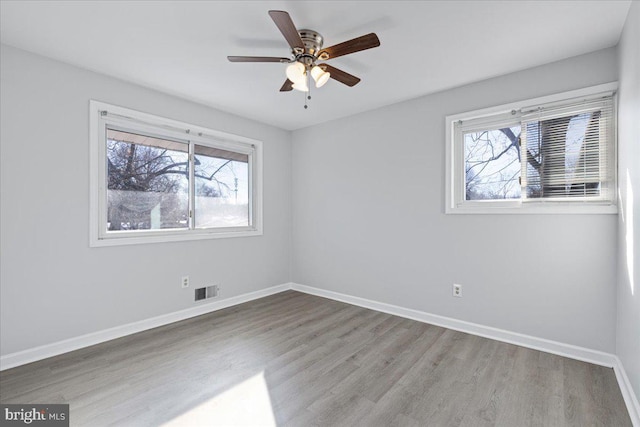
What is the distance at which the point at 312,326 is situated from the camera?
311 centimetres

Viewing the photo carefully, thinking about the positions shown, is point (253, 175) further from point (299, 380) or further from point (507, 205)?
point (507, 205)

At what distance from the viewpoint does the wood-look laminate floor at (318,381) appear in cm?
174

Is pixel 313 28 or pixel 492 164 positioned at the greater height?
pixel 313 28

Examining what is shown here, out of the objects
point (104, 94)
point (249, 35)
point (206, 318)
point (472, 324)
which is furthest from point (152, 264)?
point (472, 324)

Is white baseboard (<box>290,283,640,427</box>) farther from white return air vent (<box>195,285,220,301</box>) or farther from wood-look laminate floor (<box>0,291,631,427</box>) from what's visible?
white return air vent (<box>195,285,220,301</box>)

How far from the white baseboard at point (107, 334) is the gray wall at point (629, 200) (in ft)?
12.0

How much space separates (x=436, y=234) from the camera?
3.17 m

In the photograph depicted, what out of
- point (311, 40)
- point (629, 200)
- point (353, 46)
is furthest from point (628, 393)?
point (311, 40)

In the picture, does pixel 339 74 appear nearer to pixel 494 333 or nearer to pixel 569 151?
pixel 569 151

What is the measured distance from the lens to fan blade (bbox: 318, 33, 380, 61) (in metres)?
1.75

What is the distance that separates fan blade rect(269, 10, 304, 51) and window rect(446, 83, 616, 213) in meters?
1.95

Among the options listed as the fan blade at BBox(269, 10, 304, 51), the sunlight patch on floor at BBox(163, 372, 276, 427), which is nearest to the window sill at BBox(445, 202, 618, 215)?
the fan blade at BBox(269, 10, 304, 51)

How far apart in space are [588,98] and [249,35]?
9.05 ft

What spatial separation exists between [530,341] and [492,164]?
1.67 m
